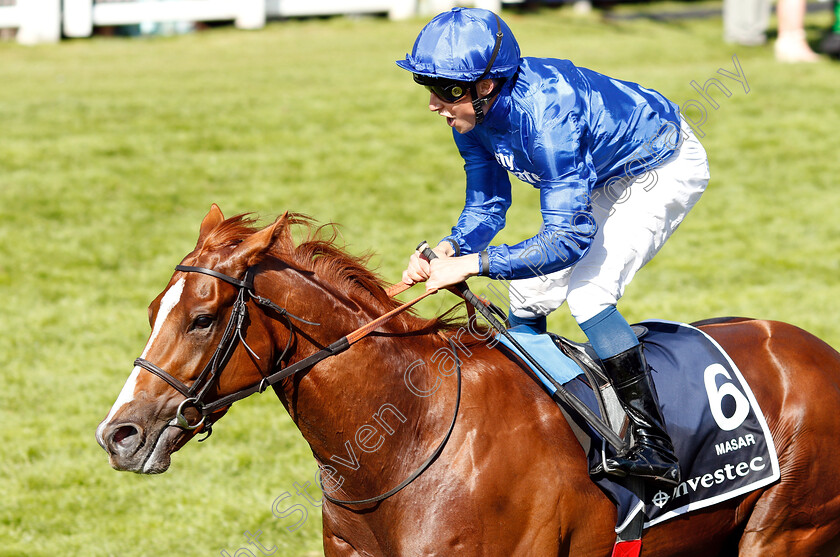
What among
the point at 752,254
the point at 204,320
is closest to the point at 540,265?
the point at 204,320

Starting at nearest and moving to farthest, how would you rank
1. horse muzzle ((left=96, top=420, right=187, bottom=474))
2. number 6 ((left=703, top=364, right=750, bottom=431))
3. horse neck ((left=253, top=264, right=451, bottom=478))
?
horse muzzle ((left=96, top=420, right=187, bottom=474)) < horse neck ((left=253, top=264, right=451, bottom=478)) < number 6 ((left=703, top=364, right=750, bottom=431))

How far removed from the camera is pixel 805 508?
10.5 ft

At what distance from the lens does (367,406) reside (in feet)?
9.11

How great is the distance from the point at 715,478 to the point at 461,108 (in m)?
1.60

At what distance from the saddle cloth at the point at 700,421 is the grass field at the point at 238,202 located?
6.77 feet

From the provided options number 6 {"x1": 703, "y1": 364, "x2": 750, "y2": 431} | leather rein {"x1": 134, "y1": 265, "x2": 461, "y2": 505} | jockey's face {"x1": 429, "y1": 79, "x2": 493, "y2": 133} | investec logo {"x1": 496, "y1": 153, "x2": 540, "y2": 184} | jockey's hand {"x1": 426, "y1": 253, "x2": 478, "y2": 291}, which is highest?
jockey's face {"x1": 429, "y1": 79, "x2": 493, "y2": 133}

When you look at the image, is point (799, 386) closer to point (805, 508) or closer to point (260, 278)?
point (805, 508)

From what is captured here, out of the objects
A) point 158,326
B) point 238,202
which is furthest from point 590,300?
point 238,202

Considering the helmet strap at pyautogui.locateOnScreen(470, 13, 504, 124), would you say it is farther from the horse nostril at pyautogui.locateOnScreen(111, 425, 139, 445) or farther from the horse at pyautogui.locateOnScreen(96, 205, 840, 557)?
the horse nostril at pyautogui.locateOnScreen(111, 425, 139, 445)

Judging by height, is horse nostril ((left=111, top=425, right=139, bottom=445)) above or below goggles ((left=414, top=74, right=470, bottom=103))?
below

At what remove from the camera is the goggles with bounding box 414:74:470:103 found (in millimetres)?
2822

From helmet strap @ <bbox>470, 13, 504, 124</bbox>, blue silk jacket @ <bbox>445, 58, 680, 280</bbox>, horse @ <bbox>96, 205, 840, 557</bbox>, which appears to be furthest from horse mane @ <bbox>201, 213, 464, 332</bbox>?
helmet strap @ <bbox>470, 13, 504, 124</bbox>

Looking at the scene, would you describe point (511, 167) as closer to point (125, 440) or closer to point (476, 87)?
point (476, 87)

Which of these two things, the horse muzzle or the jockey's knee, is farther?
the jockey's knee
